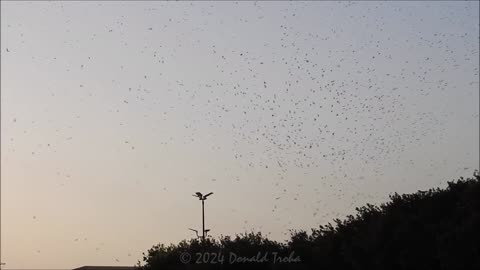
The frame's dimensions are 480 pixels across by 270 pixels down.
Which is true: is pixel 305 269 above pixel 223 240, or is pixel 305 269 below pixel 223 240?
below

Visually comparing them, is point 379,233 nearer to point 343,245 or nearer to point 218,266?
point 343,245

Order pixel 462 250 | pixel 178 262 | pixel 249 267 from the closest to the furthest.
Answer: pixel 462 250
pixel 249 267
pixel 178 262

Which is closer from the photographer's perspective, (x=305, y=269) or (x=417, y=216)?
(x=417, y=216)

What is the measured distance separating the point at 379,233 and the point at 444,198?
339 cm

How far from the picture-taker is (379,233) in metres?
32.4

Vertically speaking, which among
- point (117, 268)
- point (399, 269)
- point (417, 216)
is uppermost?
point (117, 268)

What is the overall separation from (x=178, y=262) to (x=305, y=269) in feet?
31.0

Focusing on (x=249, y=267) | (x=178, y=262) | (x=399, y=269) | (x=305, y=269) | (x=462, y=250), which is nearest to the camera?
(x=462, y=250)

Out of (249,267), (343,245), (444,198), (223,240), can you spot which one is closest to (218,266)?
(249,267)

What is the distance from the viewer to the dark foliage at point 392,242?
27953 millimetres

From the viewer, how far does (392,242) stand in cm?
3145

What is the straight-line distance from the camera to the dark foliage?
91.7ft

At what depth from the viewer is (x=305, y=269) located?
3819cm

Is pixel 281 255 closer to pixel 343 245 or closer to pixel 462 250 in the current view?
pixel 343 245
